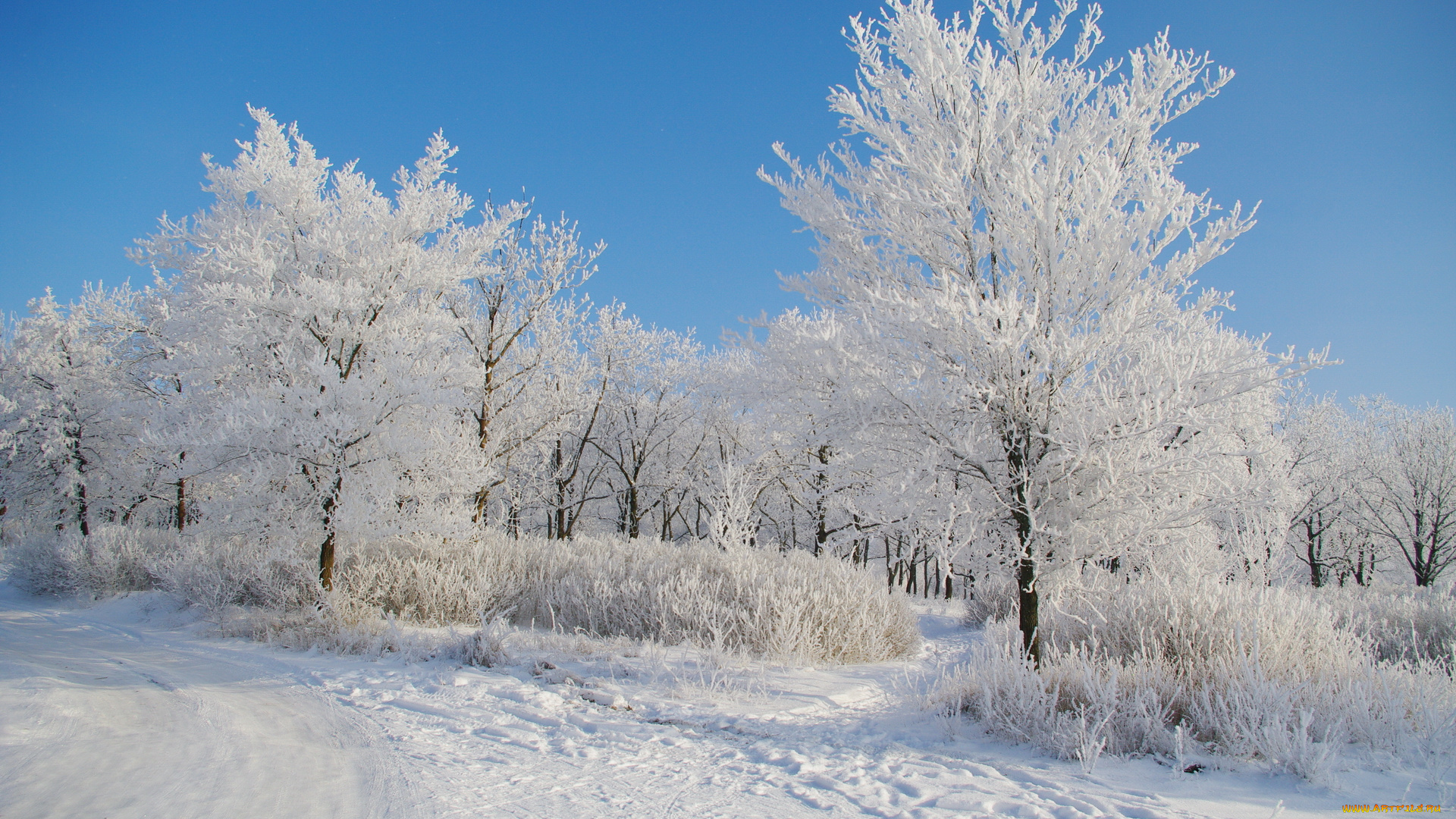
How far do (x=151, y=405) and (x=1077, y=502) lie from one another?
620 inches

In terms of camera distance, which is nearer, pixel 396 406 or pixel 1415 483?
pixel 396 406

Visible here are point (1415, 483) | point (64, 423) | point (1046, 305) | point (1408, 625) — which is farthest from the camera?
point (1415, 483)

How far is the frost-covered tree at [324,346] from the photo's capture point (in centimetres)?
766

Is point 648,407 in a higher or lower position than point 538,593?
higher

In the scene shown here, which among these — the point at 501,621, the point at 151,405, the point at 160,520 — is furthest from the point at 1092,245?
the point at 160,520

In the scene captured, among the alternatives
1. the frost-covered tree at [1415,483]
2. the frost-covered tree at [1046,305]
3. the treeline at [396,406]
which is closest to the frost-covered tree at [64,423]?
the treeline at [396,406]

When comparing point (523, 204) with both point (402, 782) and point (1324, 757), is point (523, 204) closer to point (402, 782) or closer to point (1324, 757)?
point (402, 782)

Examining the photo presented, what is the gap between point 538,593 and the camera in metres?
9.00

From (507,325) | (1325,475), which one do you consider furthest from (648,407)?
(1325,475)

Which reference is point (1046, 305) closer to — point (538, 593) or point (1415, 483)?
point (538, 593)

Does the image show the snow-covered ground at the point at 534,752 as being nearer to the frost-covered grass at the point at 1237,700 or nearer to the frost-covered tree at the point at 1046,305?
the frost-covered grass at the point at 1237,700

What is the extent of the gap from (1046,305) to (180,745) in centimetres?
637

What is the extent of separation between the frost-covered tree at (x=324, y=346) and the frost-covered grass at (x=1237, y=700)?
727cm

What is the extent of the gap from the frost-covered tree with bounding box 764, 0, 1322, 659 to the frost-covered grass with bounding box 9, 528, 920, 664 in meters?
2.69
